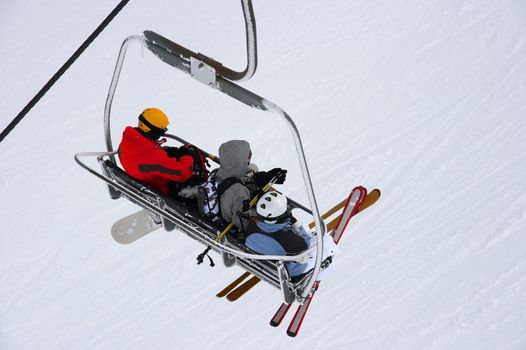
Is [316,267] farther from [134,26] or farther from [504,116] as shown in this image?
[134,26]

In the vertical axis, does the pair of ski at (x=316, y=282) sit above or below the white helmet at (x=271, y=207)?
Result: below

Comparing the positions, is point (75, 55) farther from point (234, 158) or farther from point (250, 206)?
point (250, 206)

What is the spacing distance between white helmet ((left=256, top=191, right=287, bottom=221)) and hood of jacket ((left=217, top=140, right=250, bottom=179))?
25.3 inches

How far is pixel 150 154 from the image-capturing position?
9812 millimetres

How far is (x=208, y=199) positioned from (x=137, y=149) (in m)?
0.92

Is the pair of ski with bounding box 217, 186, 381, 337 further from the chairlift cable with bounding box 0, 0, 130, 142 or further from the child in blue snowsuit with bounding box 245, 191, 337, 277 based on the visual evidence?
the chairlift cable with bounding box 0, 0, 130, 142

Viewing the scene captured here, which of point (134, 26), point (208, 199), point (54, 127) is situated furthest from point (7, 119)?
point (208, 199)

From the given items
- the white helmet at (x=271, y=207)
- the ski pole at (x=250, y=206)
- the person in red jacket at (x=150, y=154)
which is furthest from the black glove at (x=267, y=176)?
the person in red jacket at (x=150, y=154)

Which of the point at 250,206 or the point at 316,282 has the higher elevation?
the point at 250,206

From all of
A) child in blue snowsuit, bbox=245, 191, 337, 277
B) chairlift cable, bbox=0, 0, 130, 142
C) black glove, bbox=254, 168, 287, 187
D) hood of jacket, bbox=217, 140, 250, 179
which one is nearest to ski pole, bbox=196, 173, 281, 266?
black glove, bbox=254, 168, 287, 187

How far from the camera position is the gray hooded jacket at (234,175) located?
370 inches

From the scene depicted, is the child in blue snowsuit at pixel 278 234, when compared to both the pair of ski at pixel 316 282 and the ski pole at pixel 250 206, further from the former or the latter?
the pair of ski at pixel 316 282

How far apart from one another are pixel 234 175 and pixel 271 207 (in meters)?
0.77

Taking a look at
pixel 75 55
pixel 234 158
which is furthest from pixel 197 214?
pixel 75 55
